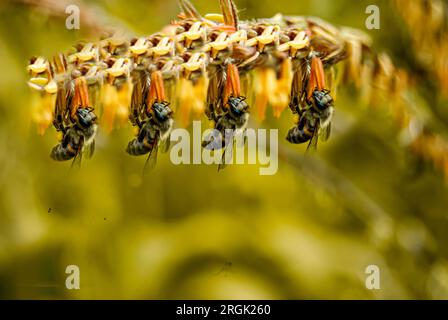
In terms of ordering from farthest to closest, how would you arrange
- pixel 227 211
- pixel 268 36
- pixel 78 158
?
pixel 227 211, pixel 78 158, pixel 268 36

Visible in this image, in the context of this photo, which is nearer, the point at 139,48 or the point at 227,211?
the point at 139,48

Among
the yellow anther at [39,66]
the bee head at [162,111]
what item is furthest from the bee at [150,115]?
the yellow anther at [39,66]

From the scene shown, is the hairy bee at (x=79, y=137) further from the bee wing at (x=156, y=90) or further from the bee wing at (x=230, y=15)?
the bee wing at (x=230, y=15)

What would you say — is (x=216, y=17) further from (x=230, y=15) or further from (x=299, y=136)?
(x=299, y=136)

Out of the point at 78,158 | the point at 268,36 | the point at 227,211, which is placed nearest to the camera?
the point at 268,36

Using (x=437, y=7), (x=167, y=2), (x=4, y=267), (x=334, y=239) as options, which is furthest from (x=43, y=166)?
(x=437, y=7)

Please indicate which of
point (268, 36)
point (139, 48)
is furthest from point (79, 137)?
point (268, 36)
